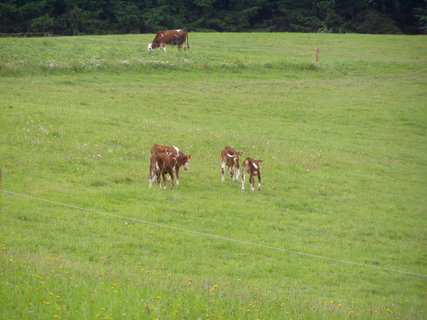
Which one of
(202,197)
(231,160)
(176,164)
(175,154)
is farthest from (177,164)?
(231,160)

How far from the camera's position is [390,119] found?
1449 inches

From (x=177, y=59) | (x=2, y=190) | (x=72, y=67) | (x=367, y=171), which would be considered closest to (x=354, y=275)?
(x=2, y=190)

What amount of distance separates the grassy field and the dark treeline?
129 ft

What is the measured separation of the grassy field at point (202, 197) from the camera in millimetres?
10648

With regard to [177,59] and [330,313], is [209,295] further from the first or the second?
[177,59]

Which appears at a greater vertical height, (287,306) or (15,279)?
(15,279)

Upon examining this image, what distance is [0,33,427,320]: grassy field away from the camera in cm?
1065

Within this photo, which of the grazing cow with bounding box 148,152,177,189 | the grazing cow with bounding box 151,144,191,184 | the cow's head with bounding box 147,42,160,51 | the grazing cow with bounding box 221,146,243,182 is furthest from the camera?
the cow's head with bounding box 147,42,160,51

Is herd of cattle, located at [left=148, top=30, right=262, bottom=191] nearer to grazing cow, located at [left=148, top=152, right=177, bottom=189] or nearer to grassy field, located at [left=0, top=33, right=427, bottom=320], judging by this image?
grazing cow, located at [left=148, top=152, right=177, bottom=189]

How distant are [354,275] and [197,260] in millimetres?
3749

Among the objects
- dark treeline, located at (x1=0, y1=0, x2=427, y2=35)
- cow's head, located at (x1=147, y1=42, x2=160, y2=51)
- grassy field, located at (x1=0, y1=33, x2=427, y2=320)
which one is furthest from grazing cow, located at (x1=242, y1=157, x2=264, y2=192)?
dark treeline, located at (x1=0, y1=0, x2=427, y2=35)

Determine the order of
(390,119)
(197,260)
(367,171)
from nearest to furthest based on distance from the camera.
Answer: (197,260) → (367,171) → (390,119)

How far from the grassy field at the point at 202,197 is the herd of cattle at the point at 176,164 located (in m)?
0.52

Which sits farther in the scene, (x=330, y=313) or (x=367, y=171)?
(x=367, y=171)
